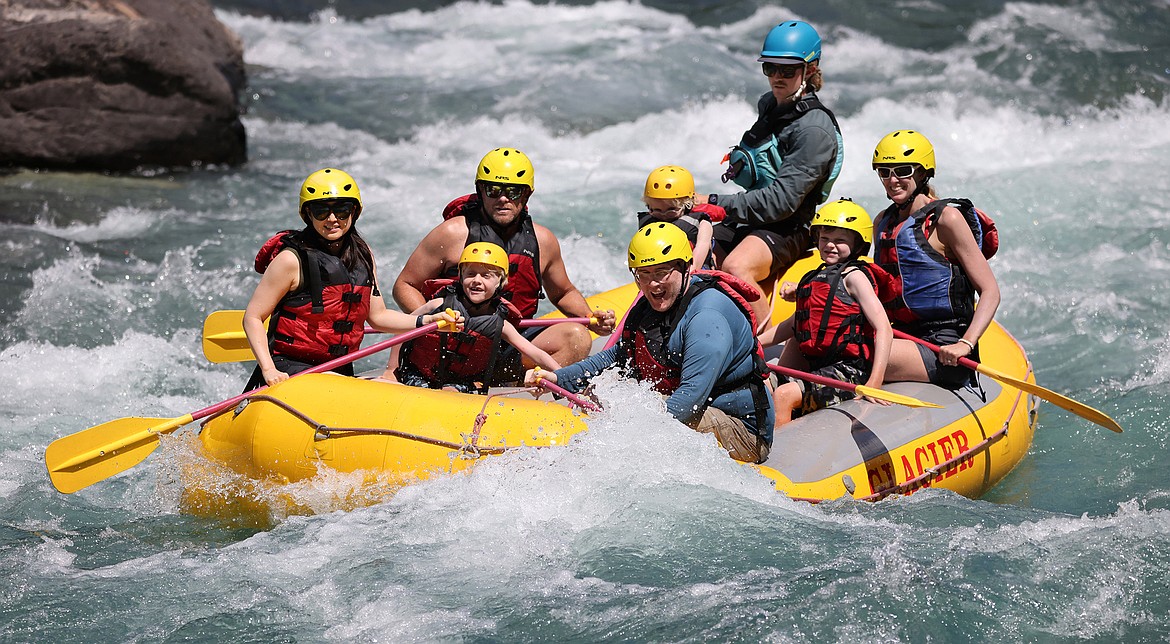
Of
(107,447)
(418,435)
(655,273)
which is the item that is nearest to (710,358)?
(655,273)

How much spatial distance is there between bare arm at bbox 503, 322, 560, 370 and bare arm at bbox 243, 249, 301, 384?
965 mm

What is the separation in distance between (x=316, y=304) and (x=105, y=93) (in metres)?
6.95

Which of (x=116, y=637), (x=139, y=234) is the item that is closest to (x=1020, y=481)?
(x=116, y=637)

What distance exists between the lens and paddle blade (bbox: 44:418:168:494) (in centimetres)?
512

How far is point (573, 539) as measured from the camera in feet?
15.8

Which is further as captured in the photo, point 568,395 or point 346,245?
point 346,245

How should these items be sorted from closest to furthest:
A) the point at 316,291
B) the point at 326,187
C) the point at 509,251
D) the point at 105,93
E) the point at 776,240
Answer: the point at 326,187 < the point at 316,291 < the point at 509,251 < the point at 776,240 < the point at 105,93

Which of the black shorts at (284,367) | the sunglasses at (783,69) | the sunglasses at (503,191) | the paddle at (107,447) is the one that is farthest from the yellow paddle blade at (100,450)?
the sunglasses at (783,69)

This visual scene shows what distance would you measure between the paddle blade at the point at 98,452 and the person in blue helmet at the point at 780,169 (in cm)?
295

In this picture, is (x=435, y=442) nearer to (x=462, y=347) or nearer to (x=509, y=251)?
(x=462, y=347)

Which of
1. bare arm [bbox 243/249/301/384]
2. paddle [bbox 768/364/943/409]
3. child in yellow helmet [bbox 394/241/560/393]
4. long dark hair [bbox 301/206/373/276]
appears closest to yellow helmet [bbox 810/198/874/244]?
paddle [bbox 768/364/943/409]

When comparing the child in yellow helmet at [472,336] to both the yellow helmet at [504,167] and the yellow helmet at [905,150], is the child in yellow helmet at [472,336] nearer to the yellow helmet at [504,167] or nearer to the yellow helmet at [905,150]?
the yellow helmet at [504,167]

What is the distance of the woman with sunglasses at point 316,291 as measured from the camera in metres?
5.15

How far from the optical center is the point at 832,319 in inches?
216
